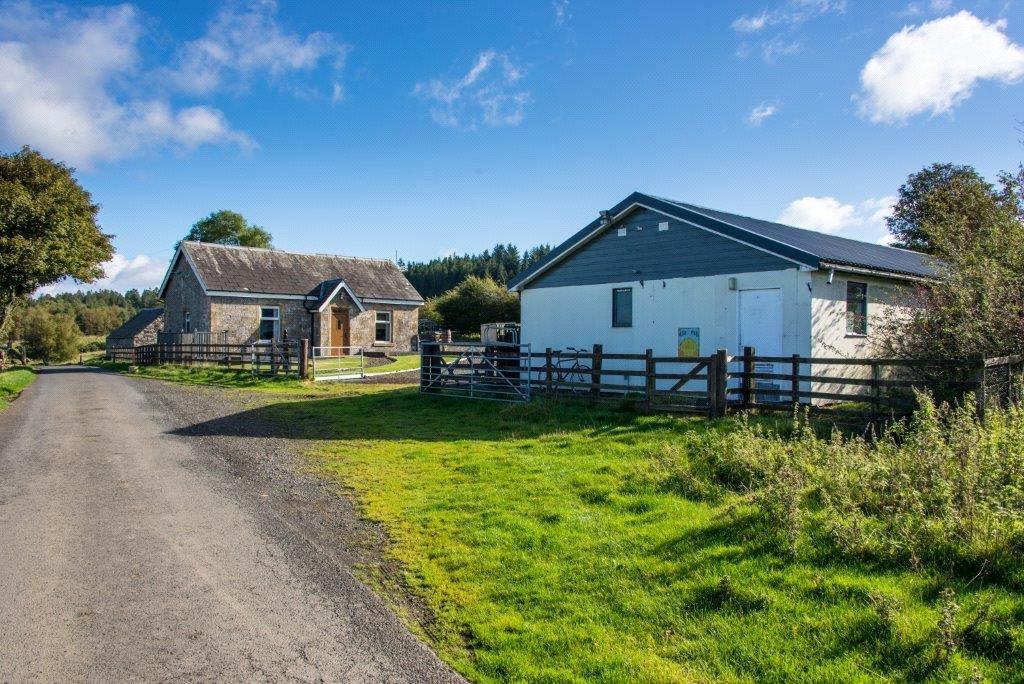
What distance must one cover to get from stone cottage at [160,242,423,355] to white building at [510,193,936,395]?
18557 mm

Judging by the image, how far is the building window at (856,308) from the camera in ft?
50.5

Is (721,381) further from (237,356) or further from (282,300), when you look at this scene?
(282,300)

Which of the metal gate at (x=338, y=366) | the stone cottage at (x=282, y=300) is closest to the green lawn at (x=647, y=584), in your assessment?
the metal gate at (x=338, y=366)

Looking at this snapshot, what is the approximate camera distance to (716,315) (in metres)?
15.8

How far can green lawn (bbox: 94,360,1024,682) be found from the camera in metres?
4.02

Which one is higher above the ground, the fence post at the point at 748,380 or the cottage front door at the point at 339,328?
the cottage front door at the point at 339,328

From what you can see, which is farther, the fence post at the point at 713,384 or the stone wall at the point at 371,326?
the stone wall at the point at 371,326

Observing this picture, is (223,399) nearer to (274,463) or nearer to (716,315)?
(274,463)

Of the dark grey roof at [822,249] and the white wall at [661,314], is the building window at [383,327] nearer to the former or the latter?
the white wall at [661,314]

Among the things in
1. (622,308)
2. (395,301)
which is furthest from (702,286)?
(395,301)

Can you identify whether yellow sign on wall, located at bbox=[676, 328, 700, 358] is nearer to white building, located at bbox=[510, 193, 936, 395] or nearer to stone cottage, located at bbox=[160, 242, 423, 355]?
white building, located at bbox=[510, 193, 936, 395]

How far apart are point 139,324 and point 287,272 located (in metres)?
19.1

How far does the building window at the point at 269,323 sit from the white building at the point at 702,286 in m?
19.6

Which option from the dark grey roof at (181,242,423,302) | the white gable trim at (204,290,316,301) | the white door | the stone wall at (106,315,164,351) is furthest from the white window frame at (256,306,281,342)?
the white door
